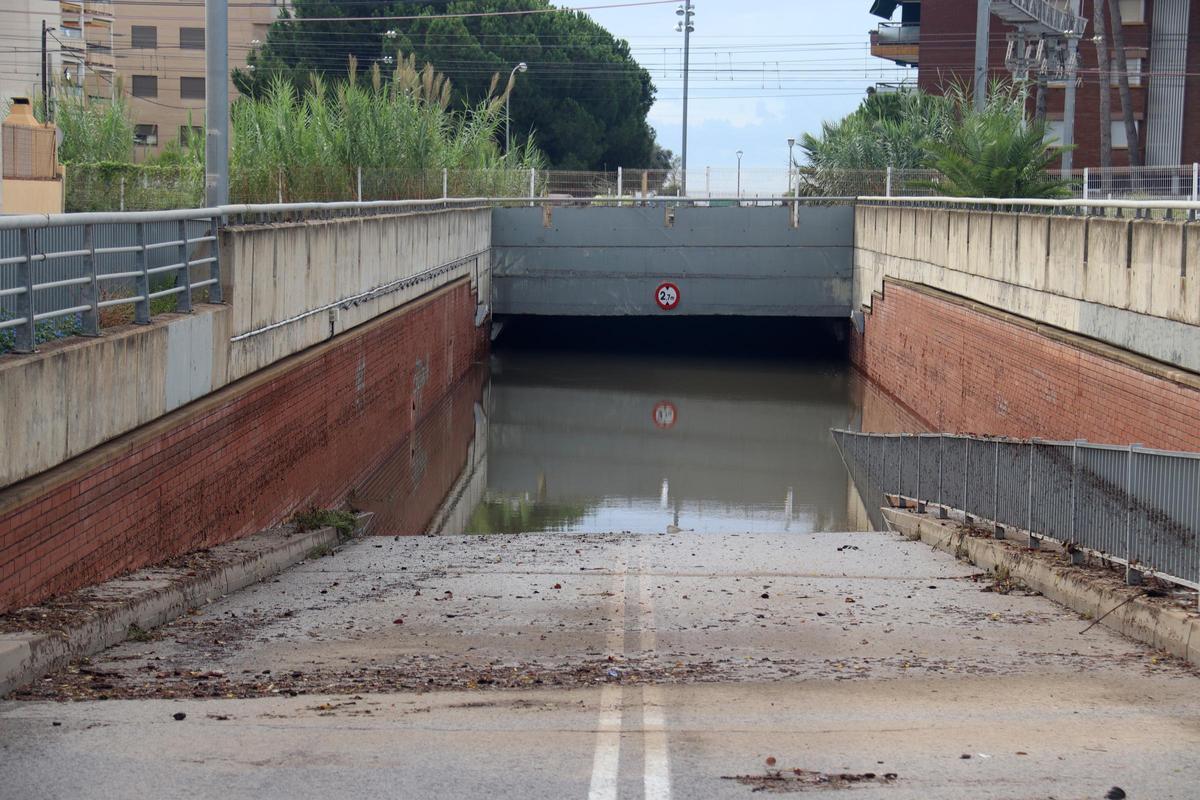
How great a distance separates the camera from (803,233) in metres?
39.2

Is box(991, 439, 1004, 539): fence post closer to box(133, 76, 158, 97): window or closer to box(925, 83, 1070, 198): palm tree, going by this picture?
box(925, 83, 1070, 198): palm tree

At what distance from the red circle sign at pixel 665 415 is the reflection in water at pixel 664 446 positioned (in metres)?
0.04

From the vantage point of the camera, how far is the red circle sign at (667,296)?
1558 inches

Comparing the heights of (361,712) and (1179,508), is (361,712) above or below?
below

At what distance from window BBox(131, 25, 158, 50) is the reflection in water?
2231 inches

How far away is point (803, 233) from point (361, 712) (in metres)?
33.4

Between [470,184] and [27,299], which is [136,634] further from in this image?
[470,184]

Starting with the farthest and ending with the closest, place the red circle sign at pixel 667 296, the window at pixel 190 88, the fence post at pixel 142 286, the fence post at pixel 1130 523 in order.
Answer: the window at pixel 190 88 < the red circle sign at pixel 667 296 < the fence post at pixel 142 286 < the fence post at pixel 1130 523

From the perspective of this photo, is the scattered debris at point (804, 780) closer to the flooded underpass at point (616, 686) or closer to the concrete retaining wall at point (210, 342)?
the flooded underpass at point (616, 686)

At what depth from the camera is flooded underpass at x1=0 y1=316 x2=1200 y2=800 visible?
5863 mm

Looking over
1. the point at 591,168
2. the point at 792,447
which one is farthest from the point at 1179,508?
the point at 591,168

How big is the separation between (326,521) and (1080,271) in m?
8.85

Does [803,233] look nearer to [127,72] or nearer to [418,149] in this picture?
[418,149]

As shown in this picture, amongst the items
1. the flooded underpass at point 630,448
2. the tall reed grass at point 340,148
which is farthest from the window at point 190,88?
the flooded underpass at point 630,448
